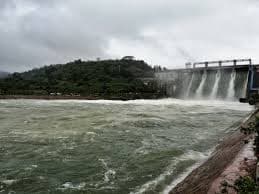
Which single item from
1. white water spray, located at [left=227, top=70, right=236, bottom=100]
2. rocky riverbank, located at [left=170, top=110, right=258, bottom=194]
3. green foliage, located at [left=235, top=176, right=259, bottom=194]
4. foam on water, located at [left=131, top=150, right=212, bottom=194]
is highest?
white water spray, located at [left=227, top=70, right=236, bottom=100]

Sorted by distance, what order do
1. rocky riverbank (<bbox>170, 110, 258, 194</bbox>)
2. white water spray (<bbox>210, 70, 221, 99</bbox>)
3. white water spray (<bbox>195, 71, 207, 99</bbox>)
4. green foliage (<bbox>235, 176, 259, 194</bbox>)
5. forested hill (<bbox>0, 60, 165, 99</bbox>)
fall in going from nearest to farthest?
green foliage (<bbox>235, 176, 259, 194</bbox>) < rocky riverbank (<bbox>170, 110, 258, 194</bbox>) < white water spray (<bbox>210, 70, 221, 99</bbox>) < white water spray (<bbox>195, 71, 207, 99</bbox>) < forested hill (<bbox>0, 60, 165, 99</bbox>)

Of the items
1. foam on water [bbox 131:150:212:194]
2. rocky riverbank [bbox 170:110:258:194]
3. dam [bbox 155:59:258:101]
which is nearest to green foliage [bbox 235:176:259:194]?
rocky riverbank [bbox 170:110:258:194]

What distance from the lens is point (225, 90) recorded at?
50.5 meters

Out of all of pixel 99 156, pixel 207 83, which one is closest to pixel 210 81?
pixel 207 83

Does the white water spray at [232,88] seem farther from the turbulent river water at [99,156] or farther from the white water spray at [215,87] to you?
the turbulent river water at [99,156]

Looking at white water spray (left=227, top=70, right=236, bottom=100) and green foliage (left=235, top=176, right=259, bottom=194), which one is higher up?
white water spray (left=227, top=70, right=236, bottom=100)

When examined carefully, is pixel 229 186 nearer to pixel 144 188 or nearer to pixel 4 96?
pixel 144 188

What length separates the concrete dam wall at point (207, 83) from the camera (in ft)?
161

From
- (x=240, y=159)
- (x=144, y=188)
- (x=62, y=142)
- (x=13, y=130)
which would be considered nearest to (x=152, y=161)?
(x=144, y=188)

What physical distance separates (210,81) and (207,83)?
61cm

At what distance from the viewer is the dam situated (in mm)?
49219

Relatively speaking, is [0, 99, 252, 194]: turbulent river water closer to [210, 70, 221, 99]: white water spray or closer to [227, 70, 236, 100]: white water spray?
[227, 70, 236, 100]: white water spray

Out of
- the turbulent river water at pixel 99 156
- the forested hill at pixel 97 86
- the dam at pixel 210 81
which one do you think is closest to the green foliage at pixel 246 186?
the turbulent river water at pixel 99 156

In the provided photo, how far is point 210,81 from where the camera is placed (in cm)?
5400
